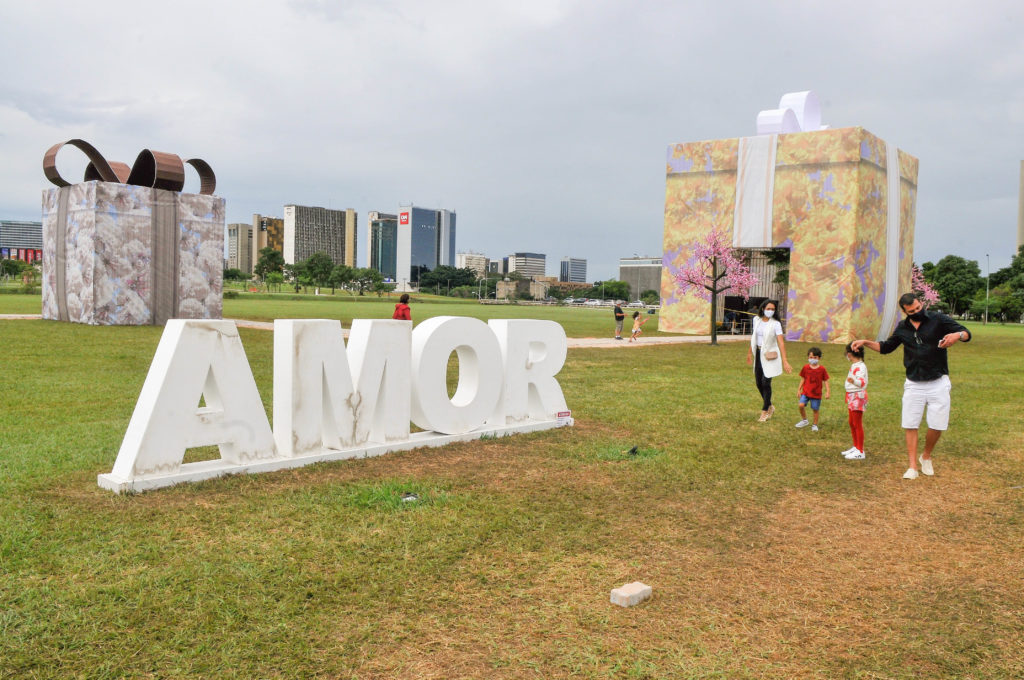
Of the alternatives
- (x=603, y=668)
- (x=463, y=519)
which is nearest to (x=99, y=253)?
(x=463, y=519)

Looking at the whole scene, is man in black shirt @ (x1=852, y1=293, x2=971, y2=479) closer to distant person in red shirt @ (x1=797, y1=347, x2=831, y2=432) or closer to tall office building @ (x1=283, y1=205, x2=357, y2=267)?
distant person in red shirt @ (x1=797, y1=347, x2=831, y2=432)

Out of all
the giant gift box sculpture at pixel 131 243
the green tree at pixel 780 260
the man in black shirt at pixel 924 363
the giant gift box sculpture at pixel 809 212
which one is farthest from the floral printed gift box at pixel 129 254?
the green tree at pixel 780 260

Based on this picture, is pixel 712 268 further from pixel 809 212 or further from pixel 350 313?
pixel 350 313

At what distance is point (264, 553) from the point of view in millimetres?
4793

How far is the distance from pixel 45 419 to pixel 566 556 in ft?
24.2

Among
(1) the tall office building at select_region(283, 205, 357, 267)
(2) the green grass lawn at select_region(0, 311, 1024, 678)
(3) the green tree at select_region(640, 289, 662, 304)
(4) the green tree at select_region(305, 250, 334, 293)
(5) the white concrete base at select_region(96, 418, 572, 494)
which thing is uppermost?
(1) the tall office building at select_region(283, 205, 357, 267)

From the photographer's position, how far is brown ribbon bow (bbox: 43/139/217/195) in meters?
25.4

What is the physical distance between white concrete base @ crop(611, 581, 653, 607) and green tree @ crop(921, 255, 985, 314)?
282 ft

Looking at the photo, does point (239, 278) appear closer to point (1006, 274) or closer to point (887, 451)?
point (1006, 274)

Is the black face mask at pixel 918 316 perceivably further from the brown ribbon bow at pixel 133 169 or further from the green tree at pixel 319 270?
the green tree at pixel 319 270

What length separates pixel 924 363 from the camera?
7152 millimetres

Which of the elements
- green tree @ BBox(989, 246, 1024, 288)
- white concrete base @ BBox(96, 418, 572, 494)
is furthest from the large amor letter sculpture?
green tree @ BBox(989, 246, 1024, 288)

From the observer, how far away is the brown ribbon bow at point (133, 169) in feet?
83.4

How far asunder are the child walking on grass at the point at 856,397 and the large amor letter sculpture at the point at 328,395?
3.59m
